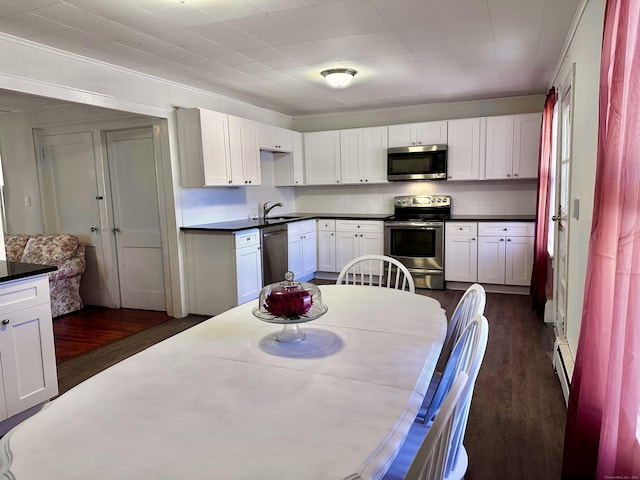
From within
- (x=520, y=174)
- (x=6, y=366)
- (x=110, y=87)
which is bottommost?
(x=6, y=366)

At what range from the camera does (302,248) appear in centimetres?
560

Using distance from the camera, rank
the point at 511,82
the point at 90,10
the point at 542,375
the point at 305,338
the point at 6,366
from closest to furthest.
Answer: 1. the point at 305,338
2. the point at 6,366
3. the point at 90,10
4. the point at 542,375
5. the point at 511,82

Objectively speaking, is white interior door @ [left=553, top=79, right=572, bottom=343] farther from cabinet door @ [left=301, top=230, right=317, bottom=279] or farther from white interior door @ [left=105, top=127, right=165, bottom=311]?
white interior door @ [left=105, top=127, right=165, bottom=311]

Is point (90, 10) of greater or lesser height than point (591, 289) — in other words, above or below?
above

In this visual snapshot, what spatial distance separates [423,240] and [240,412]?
176 inches

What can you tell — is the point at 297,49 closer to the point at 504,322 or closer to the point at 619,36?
the point at 619,36

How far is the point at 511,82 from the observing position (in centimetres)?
455

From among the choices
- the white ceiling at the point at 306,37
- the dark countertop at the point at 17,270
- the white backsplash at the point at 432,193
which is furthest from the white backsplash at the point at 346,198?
the dark countertop at the point at 17,270

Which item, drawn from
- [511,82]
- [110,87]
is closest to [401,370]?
[110,87]

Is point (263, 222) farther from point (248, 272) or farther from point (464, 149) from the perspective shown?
point (464, 149)

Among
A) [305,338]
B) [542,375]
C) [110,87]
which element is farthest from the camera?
[110,87]

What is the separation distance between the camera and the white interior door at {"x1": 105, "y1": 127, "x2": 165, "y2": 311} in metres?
4.50

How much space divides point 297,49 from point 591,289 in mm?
2662

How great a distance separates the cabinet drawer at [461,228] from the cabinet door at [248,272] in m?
2.27
